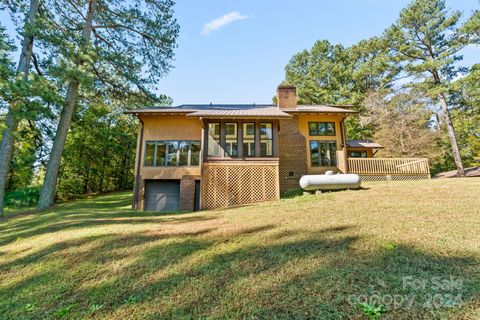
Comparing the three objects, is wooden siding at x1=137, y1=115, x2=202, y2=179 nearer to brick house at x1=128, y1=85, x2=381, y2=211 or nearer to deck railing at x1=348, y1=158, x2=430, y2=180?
brick house at x1=128, y1=85, x2=381, y2=211

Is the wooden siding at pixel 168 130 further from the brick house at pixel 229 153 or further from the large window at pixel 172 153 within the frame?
the large window at pixel 172 153

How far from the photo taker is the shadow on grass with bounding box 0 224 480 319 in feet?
8.31

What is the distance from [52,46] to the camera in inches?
446

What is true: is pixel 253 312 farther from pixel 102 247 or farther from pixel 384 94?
pixel 384 94

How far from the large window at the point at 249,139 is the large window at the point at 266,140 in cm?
43

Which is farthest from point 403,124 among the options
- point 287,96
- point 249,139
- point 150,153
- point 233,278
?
point 233,278

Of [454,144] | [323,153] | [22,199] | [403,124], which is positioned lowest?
[22,199]

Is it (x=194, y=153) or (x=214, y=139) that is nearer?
(x=214, y=139)

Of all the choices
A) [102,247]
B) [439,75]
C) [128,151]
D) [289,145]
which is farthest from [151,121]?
[439,75]

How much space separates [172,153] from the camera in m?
13.1

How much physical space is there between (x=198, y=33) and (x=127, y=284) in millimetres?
12494

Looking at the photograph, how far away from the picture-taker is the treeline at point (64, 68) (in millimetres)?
9961

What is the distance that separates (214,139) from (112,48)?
9053mm

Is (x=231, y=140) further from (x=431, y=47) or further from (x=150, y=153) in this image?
(x=431, y=47)
